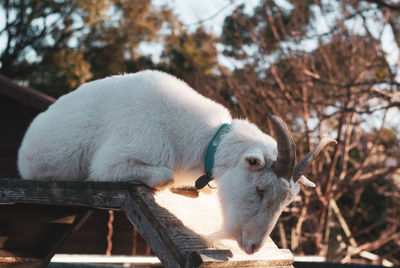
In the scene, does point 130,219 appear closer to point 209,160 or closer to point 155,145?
point 155,145

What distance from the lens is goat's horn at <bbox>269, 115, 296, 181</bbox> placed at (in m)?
2.02

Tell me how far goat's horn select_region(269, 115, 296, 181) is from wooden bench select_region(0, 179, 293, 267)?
426 mm

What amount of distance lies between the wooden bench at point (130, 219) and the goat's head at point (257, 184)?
125mm

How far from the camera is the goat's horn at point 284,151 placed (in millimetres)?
2020

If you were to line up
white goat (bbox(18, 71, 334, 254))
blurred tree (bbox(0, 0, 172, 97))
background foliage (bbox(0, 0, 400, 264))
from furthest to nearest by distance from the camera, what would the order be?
blurred tree (bbox(0, 0, 172, 97)), background foliage (bbox(0, 0, 400, 264)), white goat (bbox(18, 71, 334, 254))

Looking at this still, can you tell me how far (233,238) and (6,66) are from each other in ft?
73.3

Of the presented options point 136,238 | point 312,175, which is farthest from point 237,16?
point 136,238

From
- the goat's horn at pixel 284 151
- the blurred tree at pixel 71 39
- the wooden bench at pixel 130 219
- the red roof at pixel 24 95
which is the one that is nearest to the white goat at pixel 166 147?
the goat's horn at pixel 284 151

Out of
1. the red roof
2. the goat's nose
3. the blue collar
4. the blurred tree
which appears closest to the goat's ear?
the blue collar

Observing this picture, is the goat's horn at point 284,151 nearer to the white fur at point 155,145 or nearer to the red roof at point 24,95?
the white fur at point 155,145

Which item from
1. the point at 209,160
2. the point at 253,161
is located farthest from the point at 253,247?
the point at 209,160

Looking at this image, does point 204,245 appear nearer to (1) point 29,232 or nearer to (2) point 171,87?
(2) point 171,87

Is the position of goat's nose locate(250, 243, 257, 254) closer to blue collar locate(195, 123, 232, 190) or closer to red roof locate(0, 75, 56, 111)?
blue collar locate(195, 123, 232, 190)

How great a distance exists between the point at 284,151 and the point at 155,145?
28.0 inches
